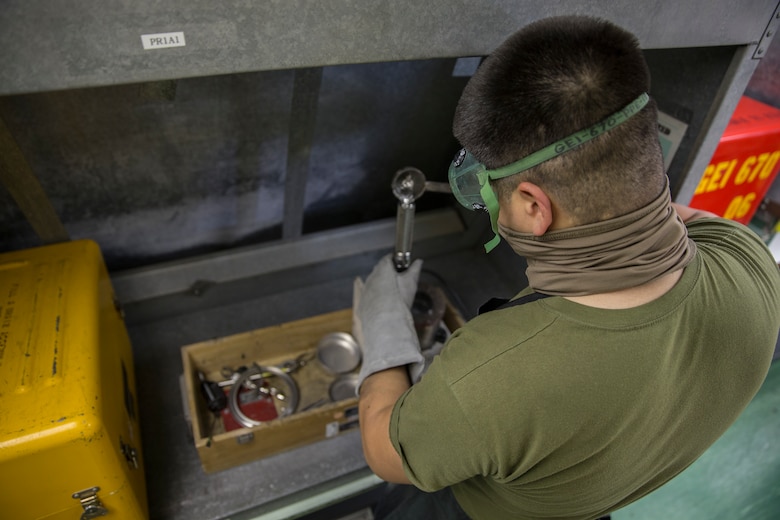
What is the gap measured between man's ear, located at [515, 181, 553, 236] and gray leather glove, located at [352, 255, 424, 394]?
1.28 feet

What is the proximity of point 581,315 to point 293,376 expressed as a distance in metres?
1.03

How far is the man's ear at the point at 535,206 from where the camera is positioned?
0.62 metres

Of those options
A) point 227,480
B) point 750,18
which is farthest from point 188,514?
point 750,18

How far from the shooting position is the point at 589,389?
0.61 m

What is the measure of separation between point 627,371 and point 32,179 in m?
1.07

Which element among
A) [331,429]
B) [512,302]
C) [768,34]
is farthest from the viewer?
[331,429]

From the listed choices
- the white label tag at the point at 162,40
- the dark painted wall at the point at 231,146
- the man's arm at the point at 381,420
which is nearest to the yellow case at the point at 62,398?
the dark painted wall at the point at 231,146

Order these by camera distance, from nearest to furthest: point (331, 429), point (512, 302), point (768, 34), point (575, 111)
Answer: point (575, 111) < point (512, 302) < point (768, 34) < point (331, 429)

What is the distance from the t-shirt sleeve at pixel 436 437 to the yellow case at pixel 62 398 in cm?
53

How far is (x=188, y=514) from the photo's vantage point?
4.06 feet

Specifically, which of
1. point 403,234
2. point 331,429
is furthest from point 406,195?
point 331,429

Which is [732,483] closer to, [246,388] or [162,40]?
[246,388]

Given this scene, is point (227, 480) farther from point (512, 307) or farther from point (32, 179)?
point (512, 307)

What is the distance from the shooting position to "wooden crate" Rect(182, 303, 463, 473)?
4.04 feet
